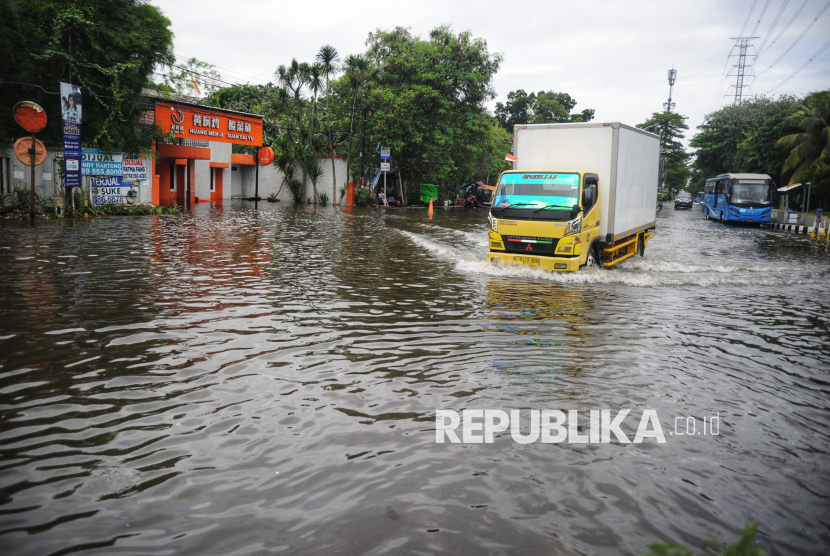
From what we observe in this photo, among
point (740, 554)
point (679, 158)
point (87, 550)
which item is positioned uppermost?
point (679, 158)

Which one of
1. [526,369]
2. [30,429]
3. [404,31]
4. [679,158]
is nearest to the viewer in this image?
[30,429]

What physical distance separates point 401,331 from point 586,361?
2270mm

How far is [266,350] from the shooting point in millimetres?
6504

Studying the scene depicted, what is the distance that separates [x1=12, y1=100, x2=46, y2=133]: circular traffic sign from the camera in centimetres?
1983

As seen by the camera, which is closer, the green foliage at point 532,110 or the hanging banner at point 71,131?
the hanging banner at point 71,131

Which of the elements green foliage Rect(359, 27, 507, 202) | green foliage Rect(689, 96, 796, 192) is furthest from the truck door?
green foliage Rect(689, 96, 796, 192)

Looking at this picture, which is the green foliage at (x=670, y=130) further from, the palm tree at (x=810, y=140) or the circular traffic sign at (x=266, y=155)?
the circular traffic sign at (x=266, y=155)

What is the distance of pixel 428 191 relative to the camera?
45.6 m

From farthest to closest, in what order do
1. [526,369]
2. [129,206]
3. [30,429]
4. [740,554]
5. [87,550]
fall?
1. [129,206]
2. [526,369]
3. [30,429]
4. [87,550]
5. [740,554]

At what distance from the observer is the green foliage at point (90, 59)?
849 inches

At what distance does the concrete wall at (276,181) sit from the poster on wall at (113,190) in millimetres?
17689

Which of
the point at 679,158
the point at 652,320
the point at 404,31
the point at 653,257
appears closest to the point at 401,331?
the point at 652,320

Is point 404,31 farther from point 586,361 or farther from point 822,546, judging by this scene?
point 822,546

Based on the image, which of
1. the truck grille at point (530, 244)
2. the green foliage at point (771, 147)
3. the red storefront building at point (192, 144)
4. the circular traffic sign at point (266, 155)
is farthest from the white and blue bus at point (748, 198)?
the circular traffic sign at point (266, 155)
